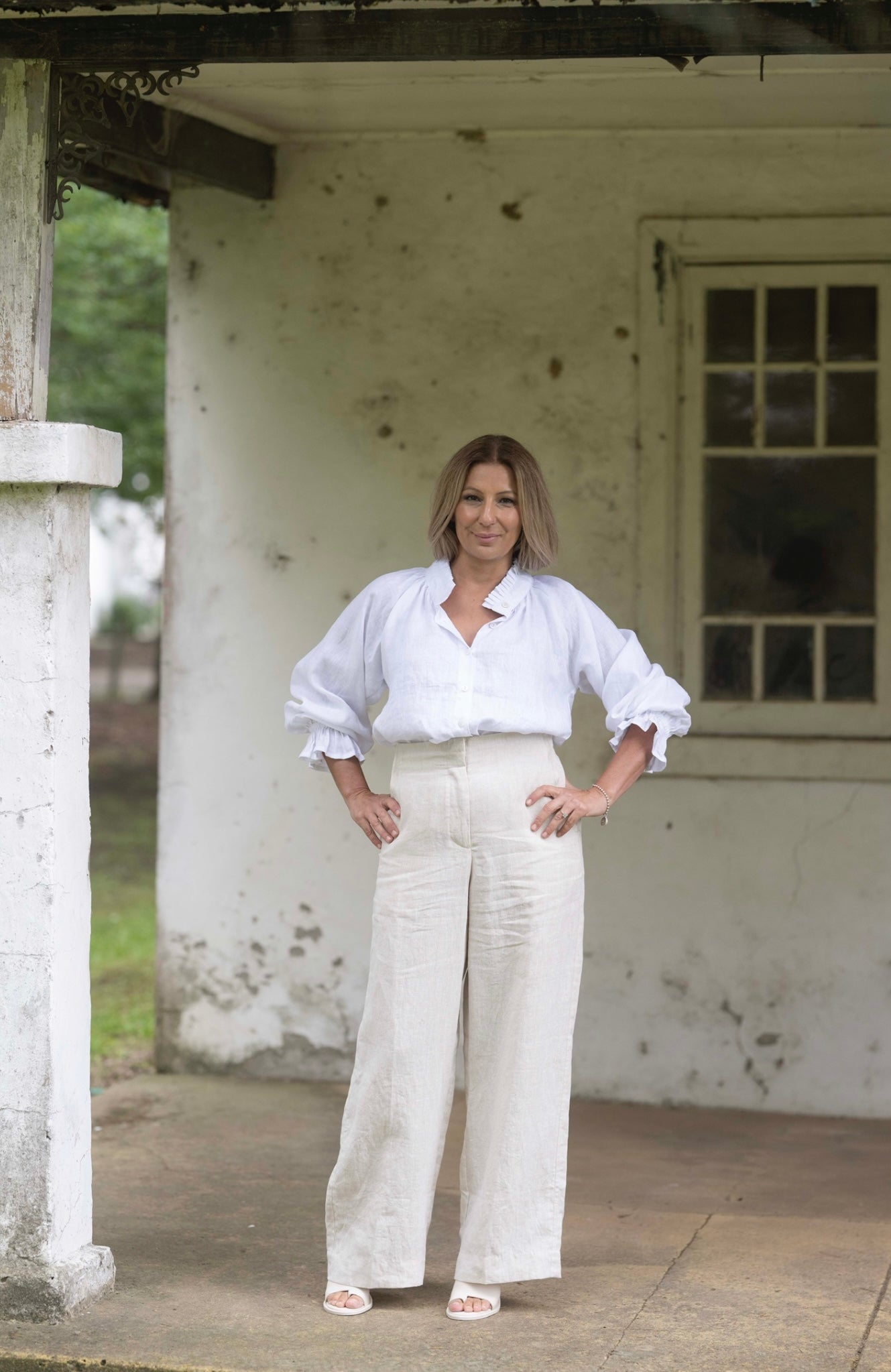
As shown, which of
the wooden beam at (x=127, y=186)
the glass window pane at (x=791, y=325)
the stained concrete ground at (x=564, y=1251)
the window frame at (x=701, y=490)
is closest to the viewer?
the stained concrete ground at (x=564, y=1251)

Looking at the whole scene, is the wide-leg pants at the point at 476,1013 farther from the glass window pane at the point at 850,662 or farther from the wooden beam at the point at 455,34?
the glass window pane at the point at 850,662

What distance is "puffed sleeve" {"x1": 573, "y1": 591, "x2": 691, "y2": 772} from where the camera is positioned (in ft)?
13.1

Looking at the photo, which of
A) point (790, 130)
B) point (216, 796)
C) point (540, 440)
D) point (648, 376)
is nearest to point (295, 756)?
point (216, 796)

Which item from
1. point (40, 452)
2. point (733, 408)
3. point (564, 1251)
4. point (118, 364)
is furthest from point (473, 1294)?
point (118, 364)

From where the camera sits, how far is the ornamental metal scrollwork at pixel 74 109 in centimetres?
400

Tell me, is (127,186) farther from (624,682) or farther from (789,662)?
(624,682)

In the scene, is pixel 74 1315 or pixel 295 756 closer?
pixel 74 1315

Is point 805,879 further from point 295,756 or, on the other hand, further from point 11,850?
point 11,850

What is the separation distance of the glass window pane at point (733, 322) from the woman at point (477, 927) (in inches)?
90.1

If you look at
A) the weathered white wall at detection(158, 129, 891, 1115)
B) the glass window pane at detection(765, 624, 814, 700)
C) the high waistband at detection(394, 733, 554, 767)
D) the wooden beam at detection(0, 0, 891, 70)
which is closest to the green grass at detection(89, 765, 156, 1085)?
the weathered white wall at detection(158, 129, 891, 1115)

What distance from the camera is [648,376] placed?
5.98 m

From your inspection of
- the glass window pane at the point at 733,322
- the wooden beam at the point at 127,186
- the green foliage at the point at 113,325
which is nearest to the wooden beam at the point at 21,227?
the wooden beam at the point at 127,186

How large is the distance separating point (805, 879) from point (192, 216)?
3431mm

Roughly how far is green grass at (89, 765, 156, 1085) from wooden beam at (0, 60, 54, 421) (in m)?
3.86
